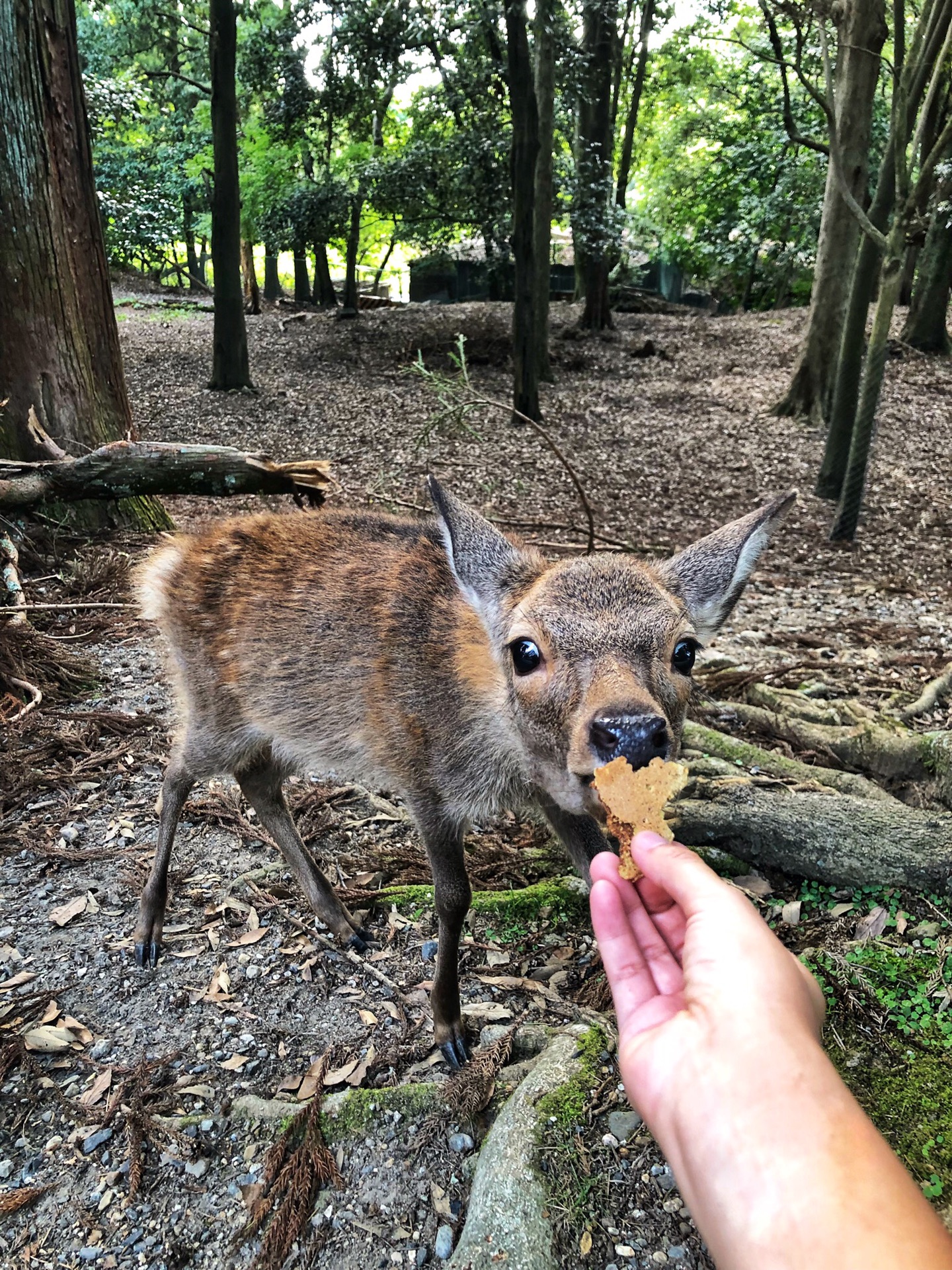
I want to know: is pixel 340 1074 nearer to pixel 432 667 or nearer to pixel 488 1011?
pixel 488 1011

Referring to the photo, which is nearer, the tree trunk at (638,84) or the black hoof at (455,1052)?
the black hoof at (455,1052)

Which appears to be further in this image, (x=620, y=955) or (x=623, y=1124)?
(x=623, y=1124)

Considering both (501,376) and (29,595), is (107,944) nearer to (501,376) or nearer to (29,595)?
(29,595)

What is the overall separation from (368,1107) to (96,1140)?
742mm

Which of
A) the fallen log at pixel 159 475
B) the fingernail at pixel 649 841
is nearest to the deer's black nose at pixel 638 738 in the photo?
the fingernail at pixel 649 841

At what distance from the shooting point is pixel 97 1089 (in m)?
2.49

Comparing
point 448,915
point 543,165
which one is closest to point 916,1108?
point 448,915

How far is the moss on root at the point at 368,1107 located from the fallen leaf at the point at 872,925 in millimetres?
1430

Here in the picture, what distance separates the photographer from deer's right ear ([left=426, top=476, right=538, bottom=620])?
2.70 m

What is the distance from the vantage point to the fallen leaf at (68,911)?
3.17m

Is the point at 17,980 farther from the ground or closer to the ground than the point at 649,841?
closer to the ground

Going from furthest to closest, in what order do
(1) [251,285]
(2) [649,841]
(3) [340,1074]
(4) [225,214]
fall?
(1) [251,285], (4) [225,214], (3) [340,1074], (2) [649,841]

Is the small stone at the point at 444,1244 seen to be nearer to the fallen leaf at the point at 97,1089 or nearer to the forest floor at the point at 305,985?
the forest floor at the point at 305,985

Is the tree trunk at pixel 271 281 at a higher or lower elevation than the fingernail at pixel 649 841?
higher
